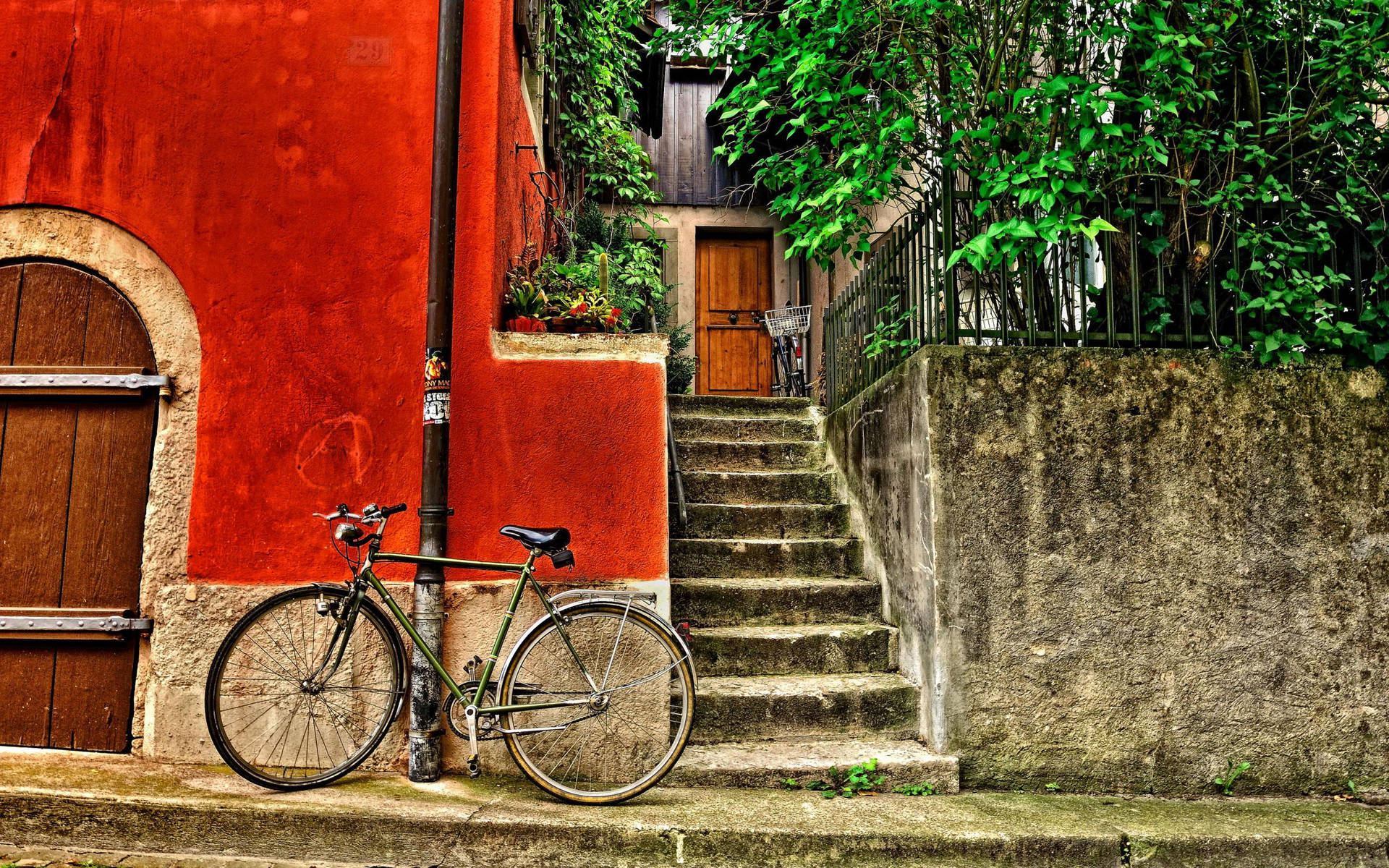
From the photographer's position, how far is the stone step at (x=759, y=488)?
5.47 meters

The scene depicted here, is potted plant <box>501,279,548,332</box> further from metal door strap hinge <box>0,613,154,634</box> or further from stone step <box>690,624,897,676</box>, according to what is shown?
metal door strap hinge <box>0,613,154,634</box>

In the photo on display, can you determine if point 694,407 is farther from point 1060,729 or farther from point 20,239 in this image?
point 20,239

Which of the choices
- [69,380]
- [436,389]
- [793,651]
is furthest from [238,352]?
[793,651]

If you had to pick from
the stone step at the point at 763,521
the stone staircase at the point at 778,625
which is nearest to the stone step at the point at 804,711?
the stone staircase at the point at 778,625

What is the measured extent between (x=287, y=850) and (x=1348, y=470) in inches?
195

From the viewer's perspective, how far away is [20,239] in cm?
382

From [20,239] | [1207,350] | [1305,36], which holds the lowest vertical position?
[1207,350]

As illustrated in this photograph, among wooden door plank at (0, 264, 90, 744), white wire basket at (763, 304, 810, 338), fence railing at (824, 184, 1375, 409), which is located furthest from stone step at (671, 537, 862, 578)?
white wire basket at (763, 304, 810, 338)

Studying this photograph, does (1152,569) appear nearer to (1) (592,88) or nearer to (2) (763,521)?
(2) (763,521)

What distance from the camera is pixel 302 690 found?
3.39 metres

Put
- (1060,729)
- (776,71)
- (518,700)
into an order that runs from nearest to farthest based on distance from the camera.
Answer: (518,700)
(1060,729)
(776,71)

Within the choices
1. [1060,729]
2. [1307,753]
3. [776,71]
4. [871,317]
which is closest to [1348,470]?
[1307,753]

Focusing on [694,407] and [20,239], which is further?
[694,407]

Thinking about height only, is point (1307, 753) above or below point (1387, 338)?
below
